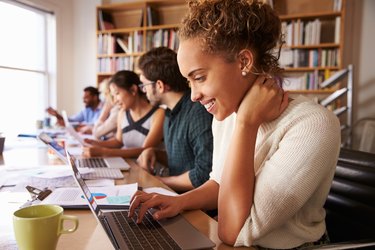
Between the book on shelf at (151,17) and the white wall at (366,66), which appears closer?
the white wall at (366,66)

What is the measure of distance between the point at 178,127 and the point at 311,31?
106 inches

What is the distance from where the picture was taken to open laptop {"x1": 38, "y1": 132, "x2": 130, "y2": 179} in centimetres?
138

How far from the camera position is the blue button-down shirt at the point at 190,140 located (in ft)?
4.73

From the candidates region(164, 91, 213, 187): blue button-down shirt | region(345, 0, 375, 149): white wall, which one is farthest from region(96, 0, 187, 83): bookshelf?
region(164, 91, 213, 187): blue button-down shirt

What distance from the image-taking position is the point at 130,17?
200 inches

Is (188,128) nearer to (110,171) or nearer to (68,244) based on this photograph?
(110,171)

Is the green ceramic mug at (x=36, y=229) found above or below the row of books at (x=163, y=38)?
below

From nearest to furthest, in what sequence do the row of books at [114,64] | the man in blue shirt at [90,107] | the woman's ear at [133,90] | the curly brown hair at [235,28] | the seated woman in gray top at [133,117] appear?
the curly brown hair at [235,28] → the seated woman in gray top at [133,117] → the woman's ear at [133,90] → the man in blue shirt at [90,107] → the row of books at [114,64]

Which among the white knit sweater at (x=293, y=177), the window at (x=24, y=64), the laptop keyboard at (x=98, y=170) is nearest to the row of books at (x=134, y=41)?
the window at (x=24, y=64)

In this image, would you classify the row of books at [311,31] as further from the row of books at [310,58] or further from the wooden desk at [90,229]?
the wooden desk at [90,229]

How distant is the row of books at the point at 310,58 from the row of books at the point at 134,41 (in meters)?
1.42

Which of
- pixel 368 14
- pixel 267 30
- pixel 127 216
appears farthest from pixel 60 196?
pixel 368 14

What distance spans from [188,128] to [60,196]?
69cm

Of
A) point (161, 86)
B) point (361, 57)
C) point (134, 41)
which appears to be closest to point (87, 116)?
point (134, 41)
